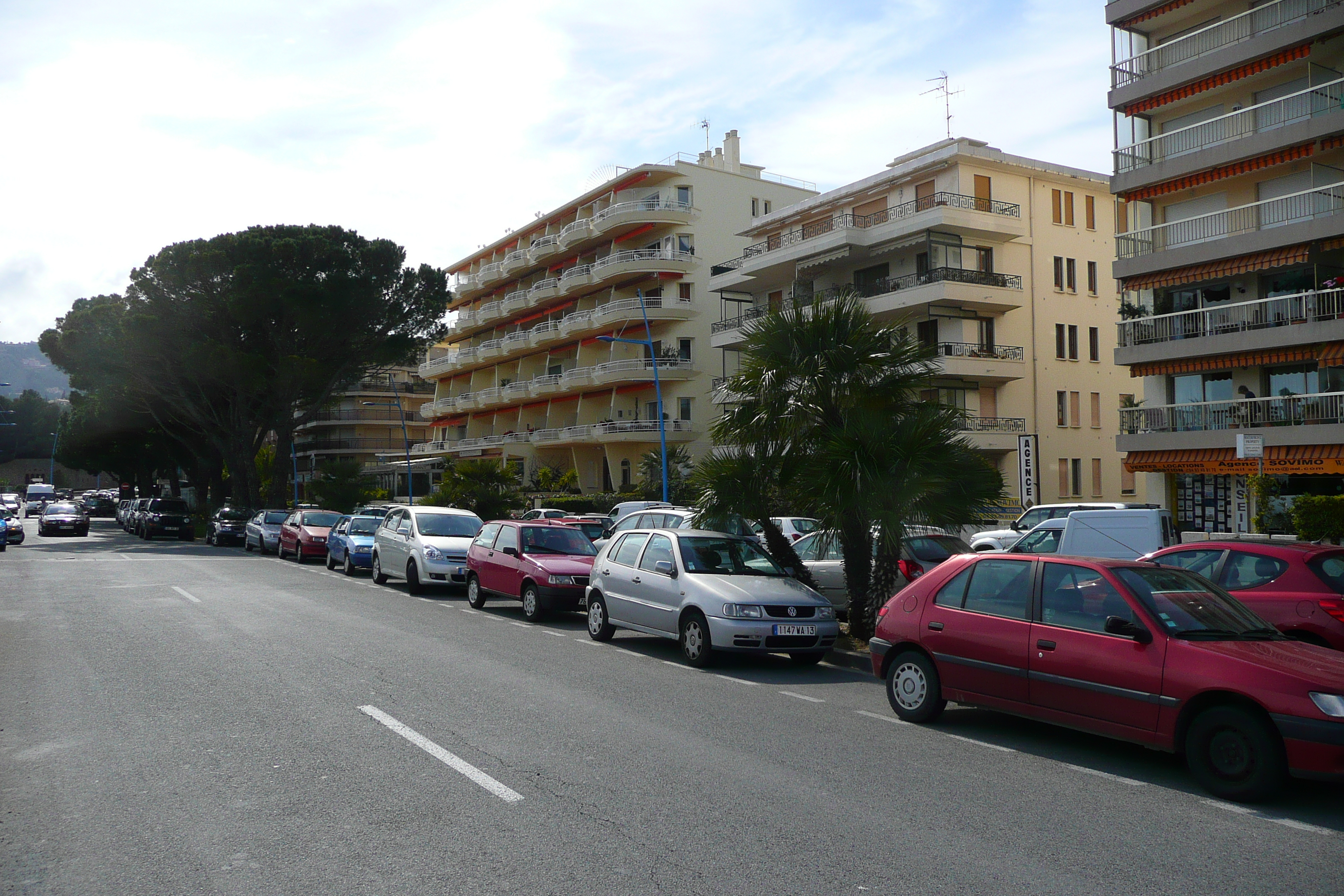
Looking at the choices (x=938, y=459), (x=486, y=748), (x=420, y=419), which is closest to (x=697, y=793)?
(x=486, y=748)

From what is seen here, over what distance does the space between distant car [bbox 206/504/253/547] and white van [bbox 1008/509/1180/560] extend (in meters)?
31.7

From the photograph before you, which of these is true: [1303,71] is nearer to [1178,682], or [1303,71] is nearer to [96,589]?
[1178,682]

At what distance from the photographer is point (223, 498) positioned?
201 ft

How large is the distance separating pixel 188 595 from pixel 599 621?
9294mm

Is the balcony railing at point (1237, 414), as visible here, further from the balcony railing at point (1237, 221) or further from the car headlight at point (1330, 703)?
the car headlight at point (1330, 703)

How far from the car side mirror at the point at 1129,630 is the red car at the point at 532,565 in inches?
364

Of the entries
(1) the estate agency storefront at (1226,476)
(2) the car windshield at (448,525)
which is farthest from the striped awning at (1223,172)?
(2) the car windshield at (448,525)

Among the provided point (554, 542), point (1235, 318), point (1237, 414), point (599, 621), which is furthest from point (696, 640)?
point (1235, 318)

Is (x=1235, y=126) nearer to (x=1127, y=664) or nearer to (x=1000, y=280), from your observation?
(x=1000, y=280)

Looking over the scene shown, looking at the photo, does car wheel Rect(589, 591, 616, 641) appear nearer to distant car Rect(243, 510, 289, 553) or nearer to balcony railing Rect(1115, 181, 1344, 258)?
distant car Rect(243, 510, 289, 553)

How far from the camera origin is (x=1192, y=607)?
281 inches

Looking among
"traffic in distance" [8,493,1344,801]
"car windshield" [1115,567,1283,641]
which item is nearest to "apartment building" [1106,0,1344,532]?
Answer: "traffic in distance" [8,493,1344,801]

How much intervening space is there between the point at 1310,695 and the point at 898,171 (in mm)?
36737

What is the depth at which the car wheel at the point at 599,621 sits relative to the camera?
43.6ft
